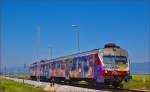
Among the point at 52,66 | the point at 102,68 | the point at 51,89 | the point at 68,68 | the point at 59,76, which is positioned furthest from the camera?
the point at 52,66

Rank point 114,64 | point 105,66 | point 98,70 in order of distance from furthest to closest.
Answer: point 114,64
point 98,70
point 105,66

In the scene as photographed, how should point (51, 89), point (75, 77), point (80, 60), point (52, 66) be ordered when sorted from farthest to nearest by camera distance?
1. point (52, 66)
2. point (75, 77)
3. point (80, 60)
4. point (51, 89)

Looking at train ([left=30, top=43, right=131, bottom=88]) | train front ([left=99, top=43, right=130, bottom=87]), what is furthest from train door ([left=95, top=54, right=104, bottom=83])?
train front ([left=99, top=43, right=130, bottom=87])

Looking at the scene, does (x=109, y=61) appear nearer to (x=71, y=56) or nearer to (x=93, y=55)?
(x=93, y=55)

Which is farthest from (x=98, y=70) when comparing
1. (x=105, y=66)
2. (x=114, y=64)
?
(x=114, y=64)

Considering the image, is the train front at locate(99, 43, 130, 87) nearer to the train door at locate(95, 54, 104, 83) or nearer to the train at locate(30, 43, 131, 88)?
the train at locate(30, 43, 131, 88)

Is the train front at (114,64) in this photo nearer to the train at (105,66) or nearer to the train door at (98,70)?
the train at (105,66)

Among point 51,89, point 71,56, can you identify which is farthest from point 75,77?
point 51,89

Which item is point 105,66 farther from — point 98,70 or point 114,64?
point 114,64

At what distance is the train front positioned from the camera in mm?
38812

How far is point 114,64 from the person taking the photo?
130 feet

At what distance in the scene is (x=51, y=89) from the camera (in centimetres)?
4128

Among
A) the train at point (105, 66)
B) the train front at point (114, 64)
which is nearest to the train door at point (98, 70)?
the train at point (105, 66)

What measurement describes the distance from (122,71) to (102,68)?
7.26 feet
